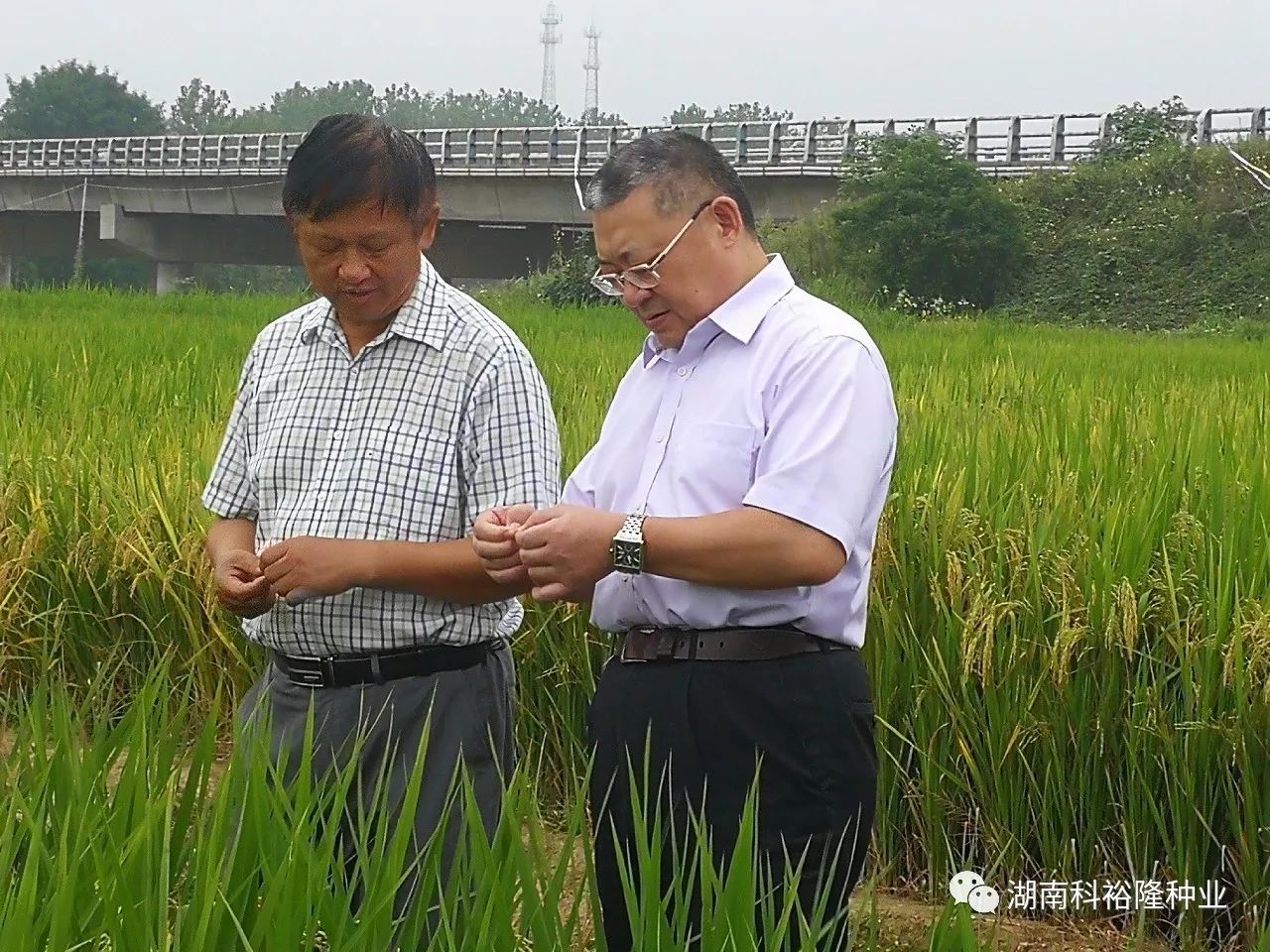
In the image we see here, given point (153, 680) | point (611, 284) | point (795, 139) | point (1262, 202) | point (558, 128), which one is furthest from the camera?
point (558, 128)

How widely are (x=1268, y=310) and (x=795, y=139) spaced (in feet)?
36.6

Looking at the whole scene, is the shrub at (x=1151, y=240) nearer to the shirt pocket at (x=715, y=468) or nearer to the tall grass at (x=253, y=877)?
the shirt pocket at (x=715, y=468)

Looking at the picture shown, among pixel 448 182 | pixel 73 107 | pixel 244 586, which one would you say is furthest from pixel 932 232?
pixel 73 107

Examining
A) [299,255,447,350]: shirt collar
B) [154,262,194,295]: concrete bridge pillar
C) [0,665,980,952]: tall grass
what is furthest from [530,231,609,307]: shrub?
[0,665,980,952]: tall grass

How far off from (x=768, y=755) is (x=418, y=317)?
2.21 feet

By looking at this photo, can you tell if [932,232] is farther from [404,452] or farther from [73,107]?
[73,107]

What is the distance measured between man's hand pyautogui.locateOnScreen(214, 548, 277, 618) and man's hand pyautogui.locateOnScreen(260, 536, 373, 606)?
1.6 inches

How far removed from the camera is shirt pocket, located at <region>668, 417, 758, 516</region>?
79.9 inches

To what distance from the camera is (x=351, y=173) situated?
209cm

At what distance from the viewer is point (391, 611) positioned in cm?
212

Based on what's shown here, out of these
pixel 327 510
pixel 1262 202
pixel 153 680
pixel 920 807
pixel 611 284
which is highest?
pixel 1262 202

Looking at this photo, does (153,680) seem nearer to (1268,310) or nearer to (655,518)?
(655,518)

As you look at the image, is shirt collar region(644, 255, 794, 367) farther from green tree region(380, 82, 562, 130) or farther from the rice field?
green tree region(380, 82, 562, 130)

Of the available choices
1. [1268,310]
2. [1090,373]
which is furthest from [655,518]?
[1268,310]
